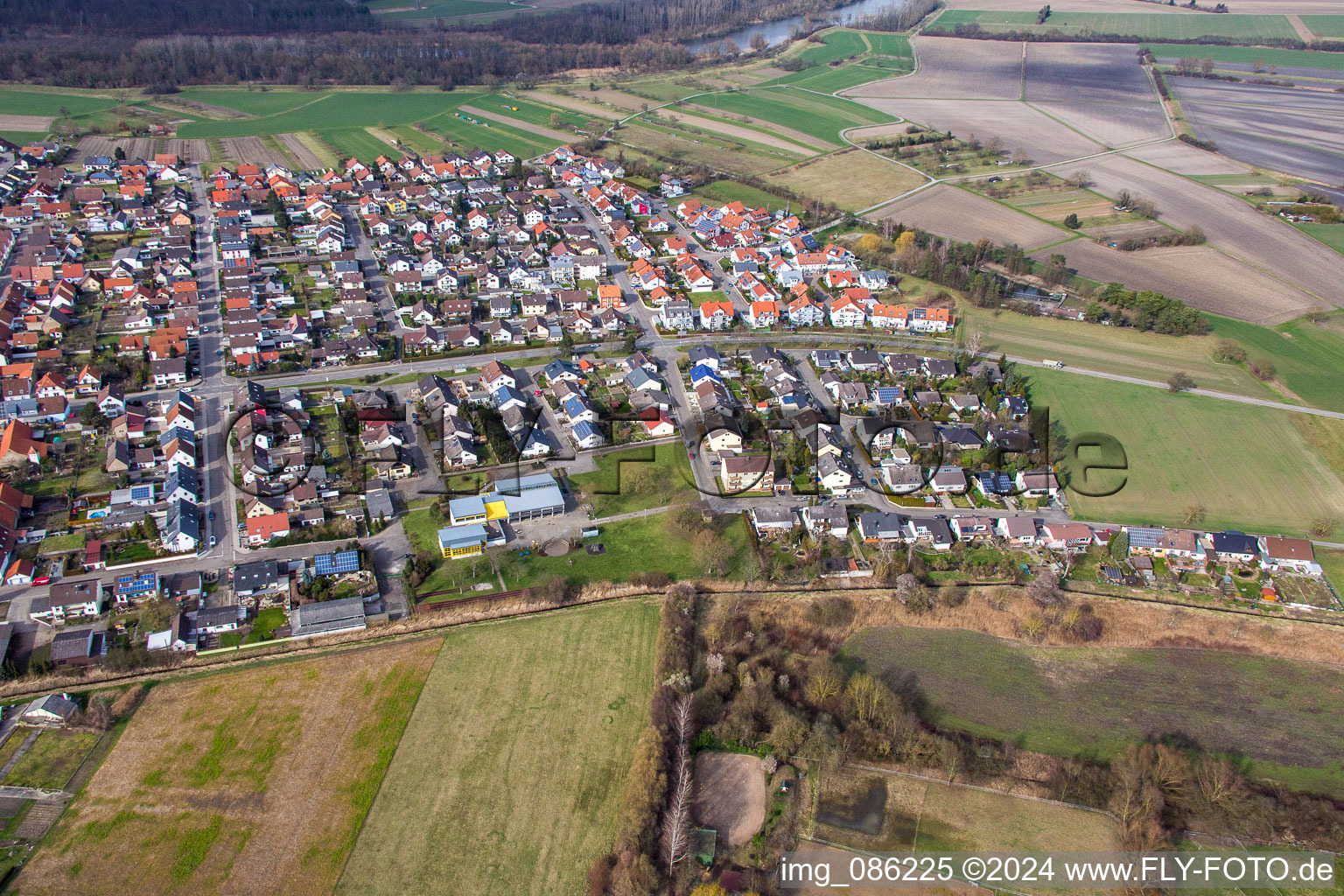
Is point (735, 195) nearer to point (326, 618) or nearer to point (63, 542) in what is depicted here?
point (326, 618)

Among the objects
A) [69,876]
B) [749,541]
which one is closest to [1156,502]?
[749,541]

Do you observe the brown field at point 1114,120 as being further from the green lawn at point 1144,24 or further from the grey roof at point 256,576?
the grey roof at point 256,576

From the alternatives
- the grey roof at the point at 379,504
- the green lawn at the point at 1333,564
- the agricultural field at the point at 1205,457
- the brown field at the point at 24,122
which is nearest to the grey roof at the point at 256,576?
the grey roof at the point at 379,504

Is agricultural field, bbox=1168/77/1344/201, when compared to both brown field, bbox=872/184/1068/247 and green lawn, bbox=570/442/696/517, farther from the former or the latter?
green lawn, bbox=570/442/696/517

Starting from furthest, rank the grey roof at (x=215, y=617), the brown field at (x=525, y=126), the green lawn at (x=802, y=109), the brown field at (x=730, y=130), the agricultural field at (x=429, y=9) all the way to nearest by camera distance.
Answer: the agricultural field at (x=429, y=9)
the green lawn at (x=802, y=109)
the brown field at (x=525, y=126)
the brown field at (x=730, y=130)
the grey roof at (x=215, y=617)

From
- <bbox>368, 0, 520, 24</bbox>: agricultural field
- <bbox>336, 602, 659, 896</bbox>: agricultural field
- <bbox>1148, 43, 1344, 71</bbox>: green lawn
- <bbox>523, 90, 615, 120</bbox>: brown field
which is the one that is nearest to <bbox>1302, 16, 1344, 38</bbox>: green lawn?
<bbox>1148, 43, 1344, 71</bbox>: green lawn

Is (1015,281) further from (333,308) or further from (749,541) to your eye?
(333,308)

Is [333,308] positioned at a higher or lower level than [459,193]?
lower
